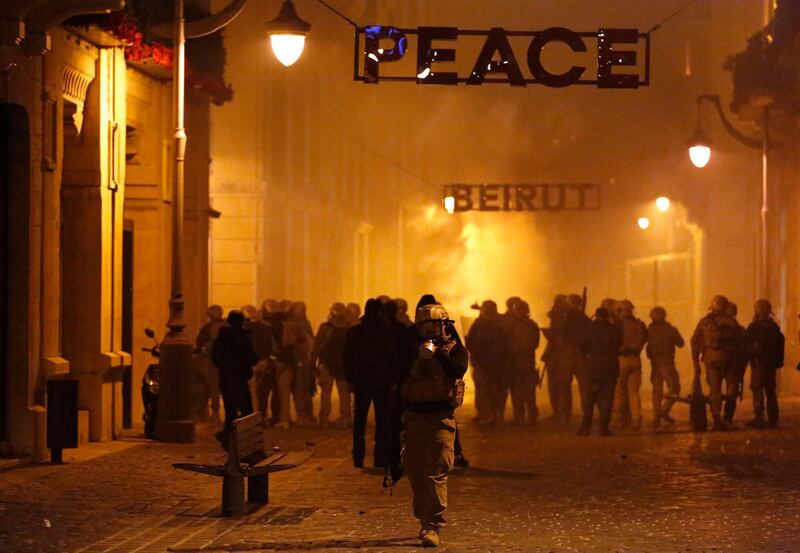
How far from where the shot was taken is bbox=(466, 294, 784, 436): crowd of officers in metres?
21.3

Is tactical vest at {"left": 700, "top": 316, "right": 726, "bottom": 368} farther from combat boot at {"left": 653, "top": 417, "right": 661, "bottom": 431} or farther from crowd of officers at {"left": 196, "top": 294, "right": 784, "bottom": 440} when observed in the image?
combat boot at {"left": 653, "top": 417, "right": 661, "bottom": 431}

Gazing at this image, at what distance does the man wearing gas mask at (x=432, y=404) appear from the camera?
10.9 metres

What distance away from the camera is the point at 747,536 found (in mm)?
11055

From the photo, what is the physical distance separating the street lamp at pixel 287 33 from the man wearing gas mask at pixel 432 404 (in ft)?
27.6

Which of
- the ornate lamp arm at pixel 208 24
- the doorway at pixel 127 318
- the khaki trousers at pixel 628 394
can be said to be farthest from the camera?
the khaki trousers at pixel 628 394

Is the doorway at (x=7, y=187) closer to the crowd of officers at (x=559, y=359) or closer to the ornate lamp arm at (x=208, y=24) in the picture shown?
the ornate lamp arm at (x=208, y=24)

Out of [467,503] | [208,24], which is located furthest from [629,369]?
[467,503]

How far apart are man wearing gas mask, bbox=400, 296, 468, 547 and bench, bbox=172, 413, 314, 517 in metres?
1.62

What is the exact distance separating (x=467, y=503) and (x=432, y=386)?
2345 millimetres

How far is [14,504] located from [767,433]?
11.5m

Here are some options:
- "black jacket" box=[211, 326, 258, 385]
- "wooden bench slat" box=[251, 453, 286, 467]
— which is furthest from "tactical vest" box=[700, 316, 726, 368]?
"wooden bench slat" box=[251, 453, 286, 467]

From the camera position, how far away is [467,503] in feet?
42.9

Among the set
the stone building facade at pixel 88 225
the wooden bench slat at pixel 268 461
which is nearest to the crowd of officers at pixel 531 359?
the stone building facade at pixel 88 225

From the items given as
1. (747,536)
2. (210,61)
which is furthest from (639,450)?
(210,61)
